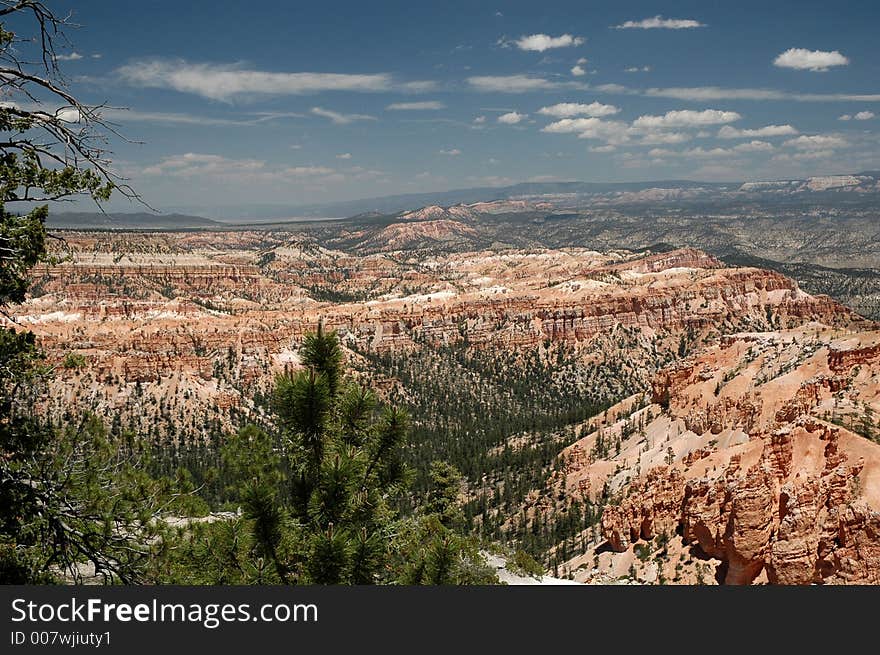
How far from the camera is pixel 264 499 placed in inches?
316

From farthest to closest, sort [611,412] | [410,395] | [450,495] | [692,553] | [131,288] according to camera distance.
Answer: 1. [131,288]
2. [410,395]
3. [611,412]
4. [450,495]
5. [692,553]

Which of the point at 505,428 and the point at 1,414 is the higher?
the point at 1,414

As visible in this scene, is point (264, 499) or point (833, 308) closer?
point (264, 499)

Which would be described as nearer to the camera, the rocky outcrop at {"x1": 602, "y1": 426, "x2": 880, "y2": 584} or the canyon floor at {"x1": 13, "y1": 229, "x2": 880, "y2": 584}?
the rocky outcrop at {"x1": 602, "y1": 426, "x2": 880, "y2": 584}

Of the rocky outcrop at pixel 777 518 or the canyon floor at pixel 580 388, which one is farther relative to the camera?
the canyon floor at pixel 580 388

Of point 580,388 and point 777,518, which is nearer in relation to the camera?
point 777,518

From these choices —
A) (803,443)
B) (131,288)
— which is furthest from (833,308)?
(131,288)

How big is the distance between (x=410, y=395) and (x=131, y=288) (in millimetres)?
84108

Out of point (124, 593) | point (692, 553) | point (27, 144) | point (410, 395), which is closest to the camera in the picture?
point (124, 593)

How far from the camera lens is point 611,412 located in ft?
220

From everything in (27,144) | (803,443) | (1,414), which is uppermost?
(27,144)

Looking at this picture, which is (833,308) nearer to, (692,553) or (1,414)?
(692,553)

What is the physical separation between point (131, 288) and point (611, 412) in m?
129

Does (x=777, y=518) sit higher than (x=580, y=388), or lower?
higher
